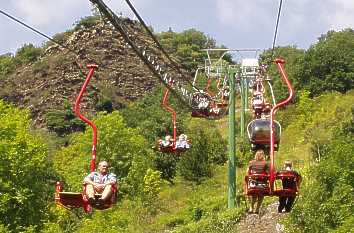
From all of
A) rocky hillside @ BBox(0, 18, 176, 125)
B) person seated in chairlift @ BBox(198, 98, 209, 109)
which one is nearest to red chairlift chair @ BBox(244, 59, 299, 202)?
person seated in chairlift @ BBox(198, 98, 209, 109)

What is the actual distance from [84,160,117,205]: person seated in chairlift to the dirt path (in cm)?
2089

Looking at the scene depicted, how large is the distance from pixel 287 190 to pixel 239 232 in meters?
19.4

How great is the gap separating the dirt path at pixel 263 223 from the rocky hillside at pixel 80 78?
70.7 m

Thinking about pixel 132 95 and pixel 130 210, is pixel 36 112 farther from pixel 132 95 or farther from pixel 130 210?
pixel 130 210

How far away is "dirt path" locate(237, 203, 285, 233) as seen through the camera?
34.0 meters

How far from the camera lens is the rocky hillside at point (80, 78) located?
107625mm

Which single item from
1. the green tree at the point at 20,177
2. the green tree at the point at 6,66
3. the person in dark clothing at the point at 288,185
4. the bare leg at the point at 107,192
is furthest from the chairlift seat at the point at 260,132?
the green tree at the point at 6,66

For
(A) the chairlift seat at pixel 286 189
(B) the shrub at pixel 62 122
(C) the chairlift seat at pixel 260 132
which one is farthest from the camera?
(B) the shrub at pixel 62 122

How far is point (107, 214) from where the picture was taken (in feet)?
146

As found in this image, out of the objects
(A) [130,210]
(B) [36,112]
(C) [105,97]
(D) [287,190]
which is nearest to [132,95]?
(C) [105,97]

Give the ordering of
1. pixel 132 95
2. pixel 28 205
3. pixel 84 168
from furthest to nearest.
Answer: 1. pixel 132 95
2. pixel 84 168
3. pixel 28 205

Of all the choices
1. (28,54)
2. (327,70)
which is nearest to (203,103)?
(327,70)

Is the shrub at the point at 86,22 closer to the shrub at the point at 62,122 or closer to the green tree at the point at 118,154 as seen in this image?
the shrub at the point at 62,122

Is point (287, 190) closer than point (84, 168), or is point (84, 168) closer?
point (287, 190)
